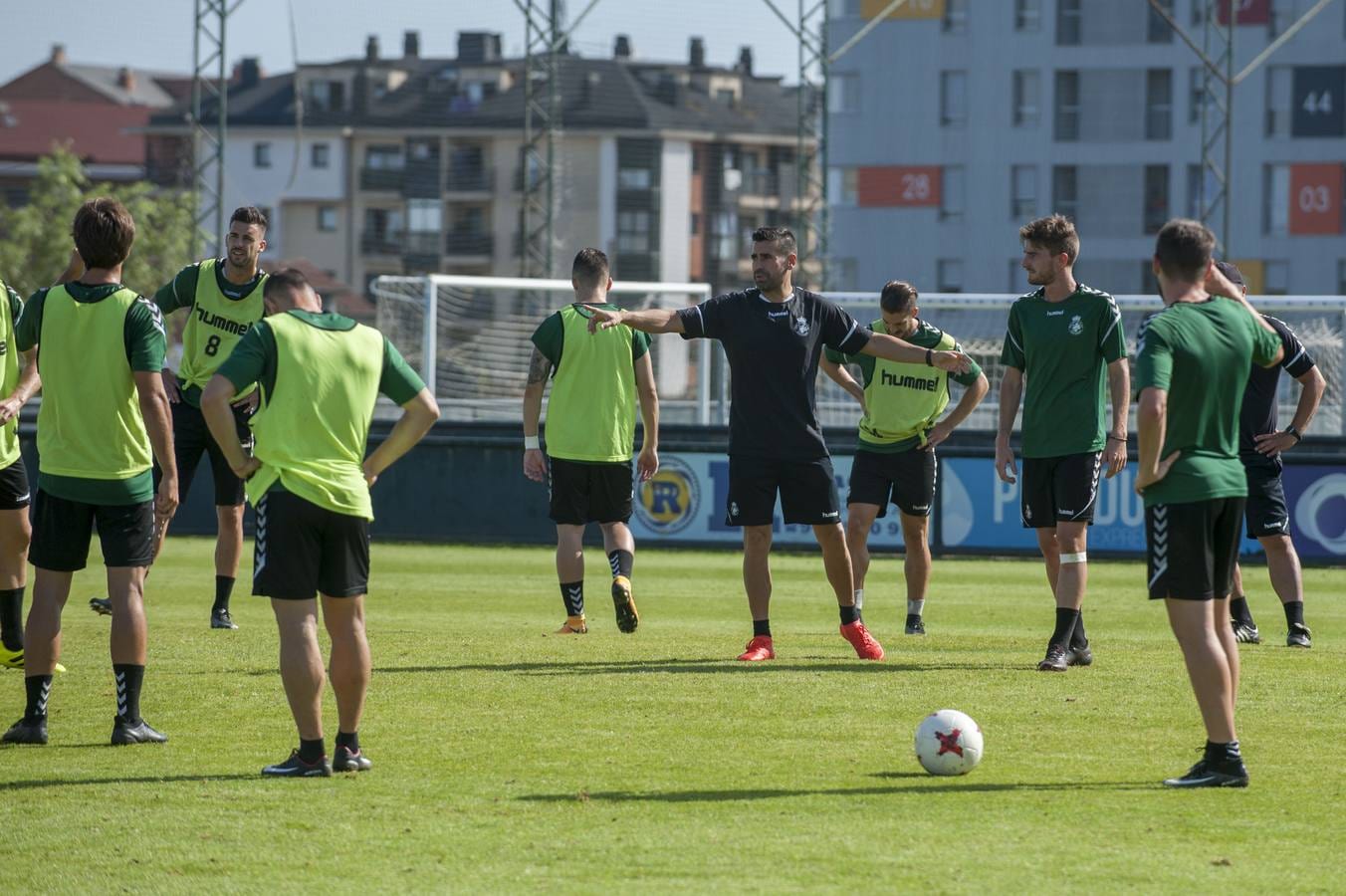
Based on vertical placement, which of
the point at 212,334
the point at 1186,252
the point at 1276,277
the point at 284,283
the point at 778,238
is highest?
the point at 1276,277

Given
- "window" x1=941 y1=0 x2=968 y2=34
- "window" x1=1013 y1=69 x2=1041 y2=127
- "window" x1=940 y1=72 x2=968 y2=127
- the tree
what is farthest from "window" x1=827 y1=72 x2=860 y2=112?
the tree

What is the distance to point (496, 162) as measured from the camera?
287ft

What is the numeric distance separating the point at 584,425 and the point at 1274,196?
6001 cm

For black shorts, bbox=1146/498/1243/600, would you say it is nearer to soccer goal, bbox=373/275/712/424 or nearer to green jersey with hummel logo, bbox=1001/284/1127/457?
green jersey with hummel logo, bbox=1001/284/1127/457

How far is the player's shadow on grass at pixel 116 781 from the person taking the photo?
7176 mm

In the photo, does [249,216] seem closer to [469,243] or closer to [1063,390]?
[1063,390]

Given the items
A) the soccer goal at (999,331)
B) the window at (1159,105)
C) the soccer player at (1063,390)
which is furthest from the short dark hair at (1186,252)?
the window at (1159,105)

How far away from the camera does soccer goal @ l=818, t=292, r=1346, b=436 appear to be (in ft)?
68.6

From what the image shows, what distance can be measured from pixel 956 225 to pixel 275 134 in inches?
1541

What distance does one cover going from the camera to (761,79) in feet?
309

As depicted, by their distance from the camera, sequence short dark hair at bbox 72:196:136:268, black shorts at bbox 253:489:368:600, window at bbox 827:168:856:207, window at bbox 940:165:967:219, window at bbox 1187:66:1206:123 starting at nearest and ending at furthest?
black shorts at bbox 253:489:368:600
short dark hair at bbox 72:196:136:268
window at bbox 1187:66:1206:123
window at bbox 940:165:967:219
window at bbox 827:168:856:207

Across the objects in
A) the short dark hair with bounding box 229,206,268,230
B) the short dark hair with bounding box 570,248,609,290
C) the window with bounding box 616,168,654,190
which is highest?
the window with bounding box 616,168,654,190

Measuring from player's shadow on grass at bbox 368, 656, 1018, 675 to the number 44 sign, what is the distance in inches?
2368

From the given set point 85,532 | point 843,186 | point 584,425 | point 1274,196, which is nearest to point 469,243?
point 843,186
